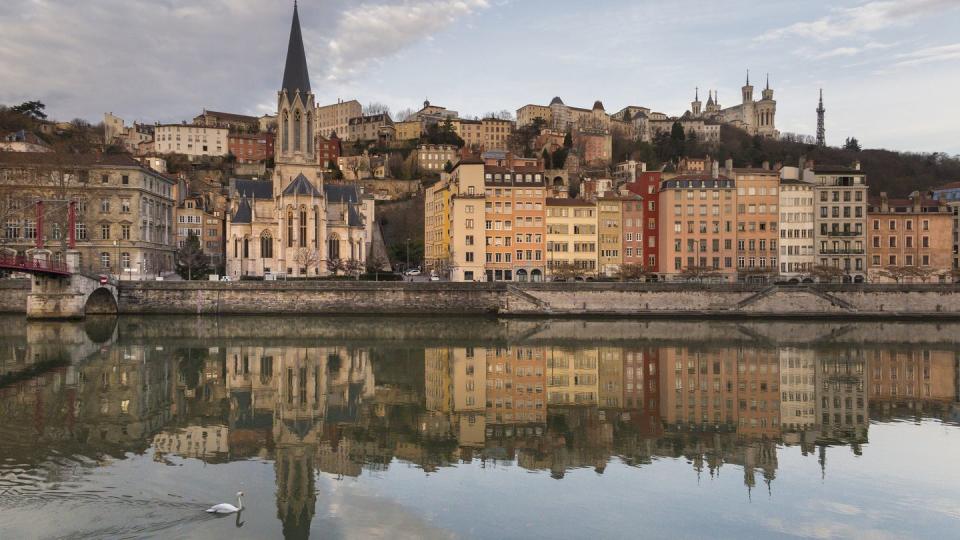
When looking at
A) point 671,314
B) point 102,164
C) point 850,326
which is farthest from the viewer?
point 102,164

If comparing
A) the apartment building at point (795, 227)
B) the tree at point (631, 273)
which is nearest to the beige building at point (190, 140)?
the tree at point (631, 273)

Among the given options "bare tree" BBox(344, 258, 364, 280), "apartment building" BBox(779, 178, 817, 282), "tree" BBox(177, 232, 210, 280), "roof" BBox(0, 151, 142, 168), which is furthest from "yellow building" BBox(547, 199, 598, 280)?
"roof" BBox(0, 151, 142, 168)

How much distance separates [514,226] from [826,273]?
26197 millimetres

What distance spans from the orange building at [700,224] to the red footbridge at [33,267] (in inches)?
1812

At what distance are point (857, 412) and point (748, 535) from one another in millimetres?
11892

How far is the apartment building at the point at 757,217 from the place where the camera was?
61344 mm

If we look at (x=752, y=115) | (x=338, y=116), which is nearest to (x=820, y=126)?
(x=752, y=115)

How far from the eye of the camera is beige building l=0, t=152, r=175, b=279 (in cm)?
5425

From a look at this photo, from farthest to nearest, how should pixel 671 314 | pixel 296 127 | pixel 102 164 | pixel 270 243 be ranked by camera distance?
1. pixel 296 127
2. pixel 270 243
3. pixel 102 164
4. pixel 671 314

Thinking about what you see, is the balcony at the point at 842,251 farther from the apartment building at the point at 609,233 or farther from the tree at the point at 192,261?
the tree at the point at 192,261

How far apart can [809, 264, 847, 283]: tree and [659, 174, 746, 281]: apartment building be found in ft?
21.0

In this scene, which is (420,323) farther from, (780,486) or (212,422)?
(780,486)

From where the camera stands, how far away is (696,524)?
1177 centimetres

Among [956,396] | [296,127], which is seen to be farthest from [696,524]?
[296,127]
